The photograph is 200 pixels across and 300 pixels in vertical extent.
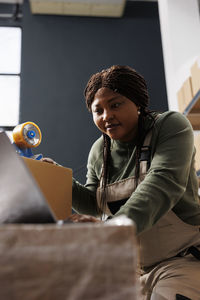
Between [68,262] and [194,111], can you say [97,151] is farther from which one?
[194,111]

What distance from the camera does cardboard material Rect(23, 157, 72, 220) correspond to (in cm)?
101

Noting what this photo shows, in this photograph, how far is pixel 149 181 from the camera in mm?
950

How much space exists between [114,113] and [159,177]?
15.7 inches

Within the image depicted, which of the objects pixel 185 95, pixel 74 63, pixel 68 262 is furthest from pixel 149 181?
pixel 74 63

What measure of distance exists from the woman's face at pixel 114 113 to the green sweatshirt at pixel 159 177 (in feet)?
0.22

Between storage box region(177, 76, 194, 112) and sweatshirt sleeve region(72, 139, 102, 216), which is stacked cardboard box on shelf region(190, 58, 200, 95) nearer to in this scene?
storage box region(177, 76, 194, 112)

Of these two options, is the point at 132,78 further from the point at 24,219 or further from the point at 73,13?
the point at 73,13

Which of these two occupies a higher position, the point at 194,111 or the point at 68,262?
the point at 68,262

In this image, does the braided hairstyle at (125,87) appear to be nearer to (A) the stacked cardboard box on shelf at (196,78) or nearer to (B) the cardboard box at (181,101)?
(A) the stacked cardboard box on shelf at (196,78)

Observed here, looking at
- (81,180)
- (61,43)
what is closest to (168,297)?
(81,180)

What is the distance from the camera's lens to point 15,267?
15.1 inches

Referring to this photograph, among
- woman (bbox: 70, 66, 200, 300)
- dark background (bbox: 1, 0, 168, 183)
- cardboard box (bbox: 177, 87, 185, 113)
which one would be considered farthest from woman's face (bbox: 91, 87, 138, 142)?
dark background (bbox: 1, 0, 168, 183)

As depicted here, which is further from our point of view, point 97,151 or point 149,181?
point 97,151

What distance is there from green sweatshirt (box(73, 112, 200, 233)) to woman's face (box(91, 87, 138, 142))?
67mm
